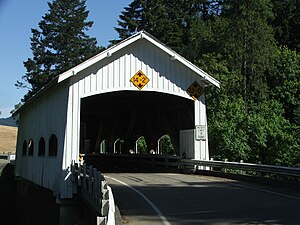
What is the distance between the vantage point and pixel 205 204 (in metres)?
9.92

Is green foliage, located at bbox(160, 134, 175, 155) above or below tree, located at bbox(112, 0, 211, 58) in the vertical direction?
below

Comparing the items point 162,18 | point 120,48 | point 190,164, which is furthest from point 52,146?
point 162,18

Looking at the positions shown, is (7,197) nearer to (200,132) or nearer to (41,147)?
(41,147)

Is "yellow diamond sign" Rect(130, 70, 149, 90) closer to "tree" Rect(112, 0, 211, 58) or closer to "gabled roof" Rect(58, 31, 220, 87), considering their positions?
"gabled roof" Rect(58, 31, 220, 87)

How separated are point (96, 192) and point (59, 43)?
163ft

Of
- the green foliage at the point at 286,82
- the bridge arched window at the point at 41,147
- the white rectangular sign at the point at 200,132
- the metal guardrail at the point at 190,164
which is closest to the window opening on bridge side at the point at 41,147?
the bridge arched window at the point at 41,147

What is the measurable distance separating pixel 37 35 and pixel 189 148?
42717mm

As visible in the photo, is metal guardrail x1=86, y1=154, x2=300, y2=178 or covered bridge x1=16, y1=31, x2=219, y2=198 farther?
covered bridge x1=16, y1=31, x2=219, y2=198

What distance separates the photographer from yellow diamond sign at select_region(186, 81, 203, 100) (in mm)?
17727

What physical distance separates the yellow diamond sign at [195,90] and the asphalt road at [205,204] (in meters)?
4.80

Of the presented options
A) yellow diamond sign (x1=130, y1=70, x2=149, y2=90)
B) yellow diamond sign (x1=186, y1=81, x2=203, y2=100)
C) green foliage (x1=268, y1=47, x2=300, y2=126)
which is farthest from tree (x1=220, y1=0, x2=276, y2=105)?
yellow diamond sign (x1=130, y1=70, x2=149, y2=90)

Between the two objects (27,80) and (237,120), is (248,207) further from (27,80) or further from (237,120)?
(27,80)

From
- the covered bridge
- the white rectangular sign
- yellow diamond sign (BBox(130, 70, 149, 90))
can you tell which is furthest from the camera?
the white rectangular sign

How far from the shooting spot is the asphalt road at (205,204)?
8.16 meters
